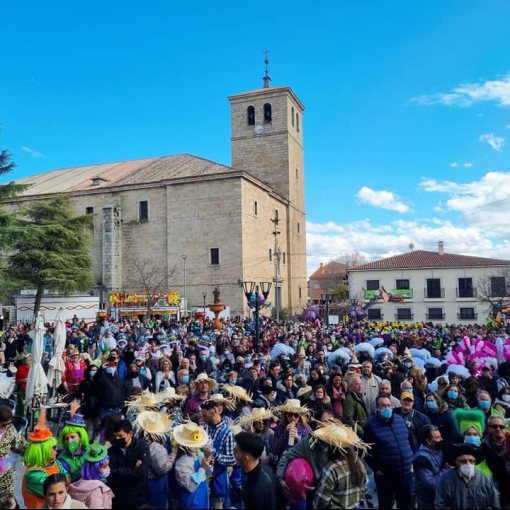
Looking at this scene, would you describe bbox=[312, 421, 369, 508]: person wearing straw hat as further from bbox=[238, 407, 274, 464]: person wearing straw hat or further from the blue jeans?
bbox=[238, 407, 274, 464]: person wearing straw hat

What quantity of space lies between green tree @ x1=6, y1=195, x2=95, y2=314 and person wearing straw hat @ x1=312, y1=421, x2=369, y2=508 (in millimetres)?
28313

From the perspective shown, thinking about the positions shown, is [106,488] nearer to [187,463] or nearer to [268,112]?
[187,463]

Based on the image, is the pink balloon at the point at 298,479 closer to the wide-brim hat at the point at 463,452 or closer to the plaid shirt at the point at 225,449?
the plaid shirt at the point at 225,449

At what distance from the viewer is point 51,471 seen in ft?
13.5

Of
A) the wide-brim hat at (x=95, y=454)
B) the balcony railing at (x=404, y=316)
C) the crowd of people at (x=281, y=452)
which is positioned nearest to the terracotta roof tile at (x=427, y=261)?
the balcony railing at (x=404, y=316)

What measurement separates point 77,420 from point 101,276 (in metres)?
34.7

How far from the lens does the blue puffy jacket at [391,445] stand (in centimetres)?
490

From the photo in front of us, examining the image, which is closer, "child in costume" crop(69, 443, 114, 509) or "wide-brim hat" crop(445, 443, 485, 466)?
"child in costume" crop(69, 443, 114, 509)

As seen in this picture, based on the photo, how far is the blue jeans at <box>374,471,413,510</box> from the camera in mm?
4938

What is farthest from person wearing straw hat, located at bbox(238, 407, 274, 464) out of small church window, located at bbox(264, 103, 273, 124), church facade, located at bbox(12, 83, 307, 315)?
small church window, located at bbox(264, 103, 273, 124)

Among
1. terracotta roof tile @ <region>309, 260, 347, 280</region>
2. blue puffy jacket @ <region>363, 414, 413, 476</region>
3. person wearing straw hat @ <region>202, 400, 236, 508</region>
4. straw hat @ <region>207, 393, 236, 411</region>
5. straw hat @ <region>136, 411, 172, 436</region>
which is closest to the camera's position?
person wearing straw hat @ <region>202, 400, 236, 508</region>

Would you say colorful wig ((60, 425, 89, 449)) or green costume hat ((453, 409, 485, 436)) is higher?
colorful wig ((60, 425, 89, 449))

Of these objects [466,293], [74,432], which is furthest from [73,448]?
[466,293]

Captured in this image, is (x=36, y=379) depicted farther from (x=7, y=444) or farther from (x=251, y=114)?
(x=251, y=114)
